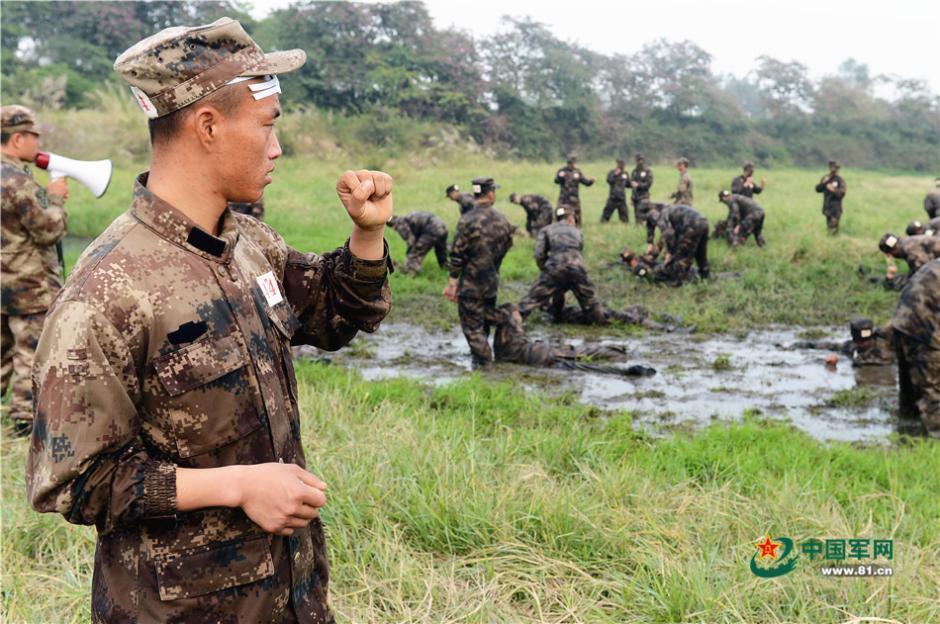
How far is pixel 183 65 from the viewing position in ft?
4.92

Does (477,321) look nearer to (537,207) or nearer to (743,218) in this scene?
(537,207)

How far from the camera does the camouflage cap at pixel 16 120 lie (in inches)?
174

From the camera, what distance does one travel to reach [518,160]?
31.1 metres

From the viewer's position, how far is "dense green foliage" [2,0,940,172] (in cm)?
2692

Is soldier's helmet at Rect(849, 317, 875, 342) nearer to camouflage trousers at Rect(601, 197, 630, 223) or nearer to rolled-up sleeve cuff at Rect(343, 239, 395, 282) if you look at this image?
rolled-up sleeve cuff at Rect(343, 239, 395, 282)

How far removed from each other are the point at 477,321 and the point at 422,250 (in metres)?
3.58

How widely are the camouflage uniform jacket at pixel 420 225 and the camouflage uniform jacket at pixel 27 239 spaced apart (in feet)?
21.0

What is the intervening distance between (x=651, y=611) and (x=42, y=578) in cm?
242

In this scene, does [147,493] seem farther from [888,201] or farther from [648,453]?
[888,201]

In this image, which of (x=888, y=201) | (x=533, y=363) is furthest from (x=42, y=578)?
(x=888, y=201)

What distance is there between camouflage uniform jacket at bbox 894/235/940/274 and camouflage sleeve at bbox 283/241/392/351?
6606 millimetres

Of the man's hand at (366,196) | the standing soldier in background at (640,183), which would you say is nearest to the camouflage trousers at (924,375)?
the man's hand at (366,196)

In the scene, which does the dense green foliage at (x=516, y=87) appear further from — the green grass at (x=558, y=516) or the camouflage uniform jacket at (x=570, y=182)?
the green grass at (x=558, y=516)

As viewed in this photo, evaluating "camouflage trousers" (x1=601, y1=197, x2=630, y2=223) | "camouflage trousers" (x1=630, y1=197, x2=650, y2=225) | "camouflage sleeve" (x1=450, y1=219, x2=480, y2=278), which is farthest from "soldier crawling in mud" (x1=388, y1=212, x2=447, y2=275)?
"camouflage trousers" (x1=601, y1=197, x2=630, y2=223)
